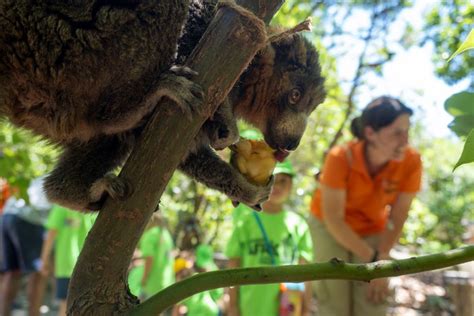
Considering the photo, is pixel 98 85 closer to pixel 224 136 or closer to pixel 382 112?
pixel 224 136

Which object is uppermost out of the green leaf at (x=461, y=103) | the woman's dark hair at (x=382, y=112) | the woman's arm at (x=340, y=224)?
the woman's dark hair at (x=382, y=112)

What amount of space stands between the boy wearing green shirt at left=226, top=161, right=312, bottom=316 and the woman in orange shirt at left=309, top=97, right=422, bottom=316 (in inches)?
10.1

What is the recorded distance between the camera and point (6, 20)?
7.13 feet

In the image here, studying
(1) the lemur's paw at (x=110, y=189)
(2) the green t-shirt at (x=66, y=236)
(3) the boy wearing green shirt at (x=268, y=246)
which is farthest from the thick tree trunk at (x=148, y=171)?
(2) the green t-shirt at (x=66, y=236)

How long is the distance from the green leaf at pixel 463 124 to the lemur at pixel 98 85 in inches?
33.3

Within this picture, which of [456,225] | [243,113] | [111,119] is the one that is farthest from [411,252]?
[111,119]

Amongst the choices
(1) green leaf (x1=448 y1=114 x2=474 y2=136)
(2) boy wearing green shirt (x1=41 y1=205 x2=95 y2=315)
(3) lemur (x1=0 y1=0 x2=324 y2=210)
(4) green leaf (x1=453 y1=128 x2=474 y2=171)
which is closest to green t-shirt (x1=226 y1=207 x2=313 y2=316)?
(3) lemur (x1=0 y1=0 x2=324 y2=210)

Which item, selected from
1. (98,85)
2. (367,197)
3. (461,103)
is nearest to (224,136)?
(98,85)

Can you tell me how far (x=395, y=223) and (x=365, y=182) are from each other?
50cm

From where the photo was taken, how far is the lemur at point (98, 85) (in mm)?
2184

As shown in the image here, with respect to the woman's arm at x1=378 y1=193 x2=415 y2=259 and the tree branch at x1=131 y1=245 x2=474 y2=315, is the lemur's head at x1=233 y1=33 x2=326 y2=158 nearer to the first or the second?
the tree branch at x1=131 y1=245 x2=474 y2=315

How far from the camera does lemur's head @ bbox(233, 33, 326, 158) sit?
3.12 meters

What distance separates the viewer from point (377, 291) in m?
4.57

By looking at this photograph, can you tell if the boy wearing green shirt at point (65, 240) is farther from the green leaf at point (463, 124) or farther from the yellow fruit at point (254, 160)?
the green leaf at point (463, 124)
